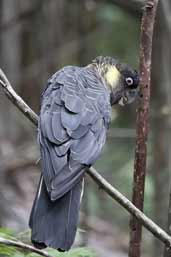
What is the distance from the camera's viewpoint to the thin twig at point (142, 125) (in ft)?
10.8

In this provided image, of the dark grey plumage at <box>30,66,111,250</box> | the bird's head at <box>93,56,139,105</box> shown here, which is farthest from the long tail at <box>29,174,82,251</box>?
the bird's head at <box>93,56,139,105</box>

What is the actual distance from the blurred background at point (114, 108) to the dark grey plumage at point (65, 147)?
6.01ft

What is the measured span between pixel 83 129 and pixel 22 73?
4.92 m

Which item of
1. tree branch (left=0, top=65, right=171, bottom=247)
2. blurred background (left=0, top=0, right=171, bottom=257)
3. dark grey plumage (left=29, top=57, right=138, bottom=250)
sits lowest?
blurred background (left=0, top=0, right=171, bottom=257)

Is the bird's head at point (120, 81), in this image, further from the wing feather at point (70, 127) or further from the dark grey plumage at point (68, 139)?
the wing feather at point (70, 127)

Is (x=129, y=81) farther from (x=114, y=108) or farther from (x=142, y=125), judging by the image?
(x=114, y=108)

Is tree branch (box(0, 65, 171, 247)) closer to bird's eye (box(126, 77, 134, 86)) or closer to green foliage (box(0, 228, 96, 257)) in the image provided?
green foliage (box(0, 228, 96, 257))

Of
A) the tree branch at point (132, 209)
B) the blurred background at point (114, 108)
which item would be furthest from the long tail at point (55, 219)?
the blurred background at point (114, 108)

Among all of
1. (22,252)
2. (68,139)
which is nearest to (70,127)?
(68,139)

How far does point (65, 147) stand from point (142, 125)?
35 cm

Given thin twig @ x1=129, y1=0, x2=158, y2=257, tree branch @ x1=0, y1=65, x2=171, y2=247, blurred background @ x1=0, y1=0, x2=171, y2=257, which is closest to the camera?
tree branch @ x1=0, y1=65, x2=171, y2=247

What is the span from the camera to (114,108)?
766 centimetres

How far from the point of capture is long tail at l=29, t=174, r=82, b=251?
113 inches

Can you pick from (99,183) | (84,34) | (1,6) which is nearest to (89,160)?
(99,183)
